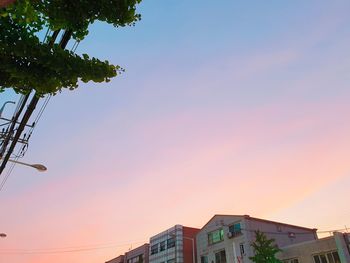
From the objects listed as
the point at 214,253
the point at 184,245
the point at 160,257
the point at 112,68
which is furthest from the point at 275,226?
the point at 112,68

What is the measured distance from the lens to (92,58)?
7.66m

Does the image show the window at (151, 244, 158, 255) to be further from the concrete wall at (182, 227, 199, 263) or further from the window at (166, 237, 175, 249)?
the concrete wall at (182, 227, 199, 263)

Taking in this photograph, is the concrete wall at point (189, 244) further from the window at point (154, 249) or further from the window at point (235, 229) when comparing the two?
the window at point (235, 229)

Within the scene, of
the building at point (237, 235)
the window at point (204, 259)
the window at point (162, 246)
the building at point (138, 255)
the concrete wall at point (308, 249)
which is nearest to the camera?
the concrete wall at point (308, 249)

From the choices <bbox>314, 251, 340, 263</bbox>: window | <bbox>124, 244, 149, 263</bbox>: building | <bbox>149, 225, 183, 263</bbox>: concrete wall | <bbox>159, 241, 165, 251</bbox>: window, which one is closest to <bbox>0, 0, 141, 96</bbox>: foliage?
<bbox>314, 251, 340, 263</bbox>: window

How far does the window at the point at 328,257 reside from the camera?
30891 millimetres

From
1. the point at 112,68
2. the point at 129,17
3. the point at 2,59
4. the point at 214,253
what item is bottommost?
the point at 2,59

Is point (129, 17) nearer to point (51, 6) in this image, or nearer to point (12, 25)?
point (51, 6)

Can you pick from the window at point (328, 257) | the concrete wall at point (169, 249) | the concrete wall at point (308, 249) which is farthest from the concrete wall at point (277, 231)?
the concrete wall at point (169, 249)

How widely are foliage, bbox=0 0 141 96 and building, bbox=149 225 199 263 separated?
44.9 m

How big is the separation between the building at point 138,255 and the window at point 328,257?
34.2 m

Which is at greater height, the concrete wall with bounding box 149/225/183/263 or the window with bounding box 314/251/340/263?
the concrete wall with bounding box 149/225/183/263

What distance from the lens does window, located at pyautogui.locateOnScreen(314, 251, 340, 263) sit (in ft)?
101

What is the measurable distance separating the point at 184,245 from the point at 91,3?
49823 millimetres
